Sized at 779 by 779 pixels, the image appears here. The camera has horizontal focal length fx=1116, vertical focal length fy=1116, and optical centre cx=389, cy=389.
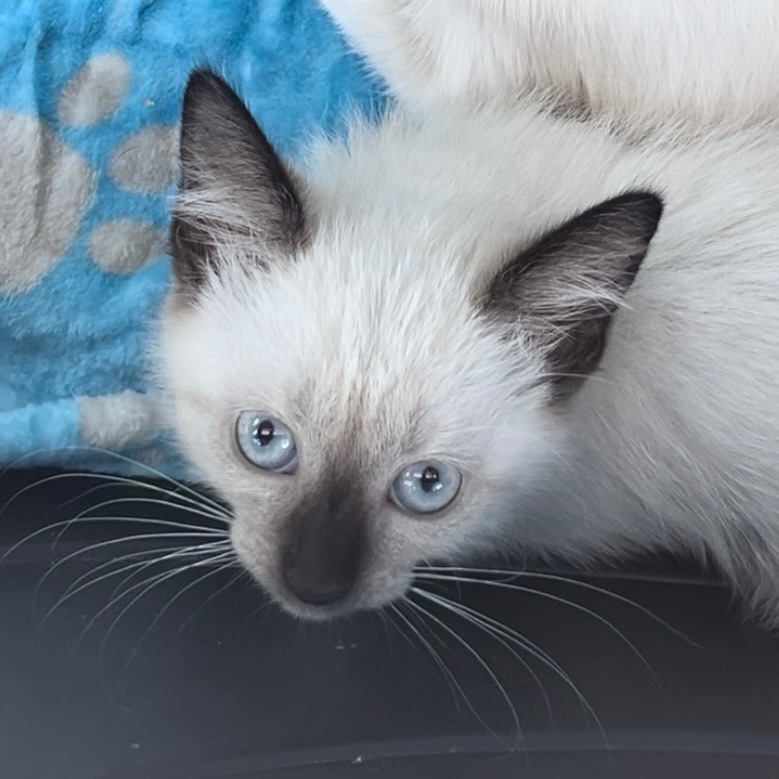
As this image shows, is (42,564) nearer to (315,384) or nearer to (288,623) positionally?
(288,623)

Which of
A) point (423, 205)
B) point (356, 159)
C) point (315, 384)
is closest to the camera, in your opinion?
point (315, 384)

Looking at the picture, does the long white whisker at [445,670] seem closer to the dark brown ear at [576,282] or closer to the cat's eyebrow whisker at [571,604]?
the cat's eyebrow whisker at [571,604]

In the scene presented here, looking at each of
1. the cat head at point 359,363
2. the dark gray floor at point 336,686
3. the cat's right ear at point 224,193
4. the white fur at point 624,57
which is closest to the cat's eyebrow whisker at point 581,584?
the dark gray floor at point 336,686

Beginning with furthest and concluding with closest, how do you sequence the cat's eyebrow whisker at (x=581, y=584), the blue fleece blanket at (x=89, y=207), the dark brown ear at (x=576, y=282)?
the blue fleece blanket at (x=89, y=207) → the cat's eyebrow whisker at (x=581, y=584) → the dark brown ear at (x=576, y=282)

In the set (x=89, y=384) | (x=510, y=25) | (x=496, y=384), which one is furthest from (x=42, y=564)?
(x=510, y=25)

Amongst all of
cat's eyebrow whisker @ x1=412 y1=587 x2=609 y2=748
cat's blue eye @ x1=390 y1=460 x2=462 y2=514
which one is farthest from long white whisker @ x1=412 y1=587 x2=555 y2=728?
cat's blue eye @ x1=390 y1=460 x2=462 y2=514

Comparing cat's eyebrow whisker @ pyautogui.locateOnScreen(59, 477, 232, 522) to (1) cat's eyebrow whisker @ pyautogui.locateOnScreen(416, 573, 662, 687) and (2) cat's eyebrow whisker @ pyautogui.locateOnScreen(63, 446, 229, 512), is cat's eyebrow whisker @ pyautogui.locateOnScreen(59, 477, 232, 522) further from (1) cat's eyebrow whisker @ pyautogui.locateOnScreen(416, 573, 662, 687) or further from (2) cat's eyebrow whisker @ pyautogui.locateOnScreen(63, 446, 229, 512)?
(1) cat's eyebrow whisker @ pyautogui.locateOnScreen(416, 573, 662, 687)

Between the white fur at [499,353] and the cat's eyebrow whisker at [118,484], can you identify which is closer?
the white fur at [499,353]
